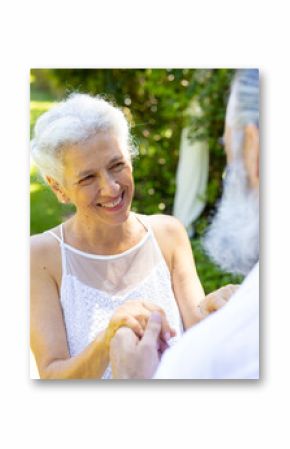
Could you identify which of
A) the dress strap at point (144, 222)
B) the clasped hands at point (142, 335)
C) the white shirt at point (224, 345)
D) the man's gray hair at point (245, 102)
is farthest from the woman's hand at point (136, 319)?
the man's gray hair at point (245, 102)

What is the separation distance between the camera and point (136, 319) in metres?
2.63

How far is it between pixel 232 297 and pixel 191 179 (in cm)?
53

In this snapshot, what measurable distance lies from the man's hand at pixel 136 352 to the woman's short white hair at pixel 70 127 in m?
0.60

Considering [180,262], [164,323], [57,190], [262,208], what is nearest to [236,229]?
[262,208]

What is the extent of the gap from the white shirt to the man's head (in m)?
0.09

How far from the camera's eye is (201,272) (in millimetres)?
2684

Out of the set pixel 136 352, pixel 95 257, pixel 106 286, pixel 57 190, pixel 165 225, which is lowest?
pixel 136 352

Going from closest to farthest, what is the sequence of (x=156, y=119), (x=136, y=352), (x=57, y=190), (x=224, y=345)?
(x=224, y=345) → (x=136, y=352) → (x=57, y=190) → (x=156, y=119)

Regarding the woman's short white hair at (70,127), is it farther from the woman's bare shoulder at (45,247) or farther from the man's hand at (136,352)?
the man's hand at (136,352)

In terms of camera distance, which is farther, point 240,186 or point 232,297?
point 240,186

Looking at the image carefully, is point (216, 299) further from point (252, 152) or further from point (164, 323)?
point (252, 152)
